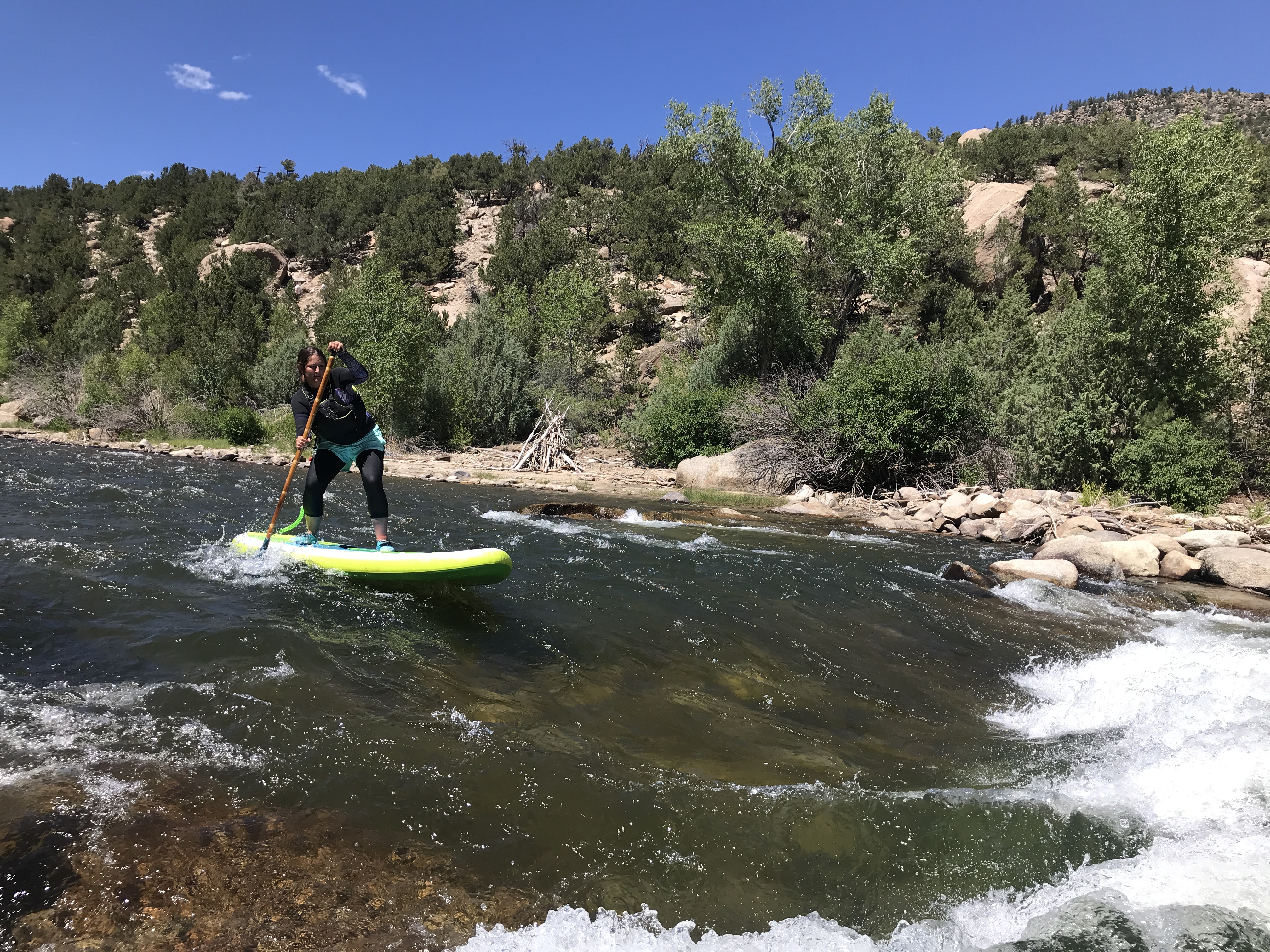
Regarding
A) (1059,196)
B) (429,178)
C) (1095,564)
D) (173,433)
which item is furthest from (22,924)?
(429,178)

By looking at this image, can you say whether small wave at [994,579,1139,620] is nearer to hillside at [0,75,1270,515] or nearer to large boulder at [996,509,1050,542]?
large boulder at [996,509,1050,542]

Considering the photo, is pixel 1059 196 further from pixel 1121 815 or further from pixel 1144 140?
pixel 1121 815

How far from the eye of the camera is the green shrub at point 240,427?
979 inches

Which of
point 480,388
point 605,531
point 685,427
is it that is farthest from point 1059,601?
point 480,388

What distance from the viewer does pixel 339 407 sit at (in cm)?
733

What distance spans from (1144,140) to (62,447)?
31.0 metres

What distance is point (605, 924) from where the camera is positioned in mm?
2781

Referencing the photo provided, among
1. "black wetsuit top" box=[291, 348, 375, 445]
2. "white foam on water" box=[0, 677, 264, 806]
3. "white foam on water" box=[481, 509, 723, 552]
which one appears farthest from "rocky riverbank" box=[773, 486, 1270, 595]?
"white foam on water" box=[0, 677, 264, 806]

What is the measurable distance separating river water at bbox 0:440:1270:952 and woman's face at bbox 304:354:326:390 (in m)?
1.94

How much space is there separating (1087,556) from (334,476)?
Answer: 38.1 ft

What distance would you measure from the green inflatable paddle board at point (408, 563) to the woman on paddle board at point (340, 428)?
17cm

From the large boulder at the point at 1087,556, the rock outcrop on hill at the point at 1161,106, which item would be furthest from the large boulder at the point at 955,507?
the rock outcrop on hill at the point at 1161,106

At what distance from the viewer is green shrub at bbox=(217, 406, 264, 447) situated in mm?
Answer: 24859

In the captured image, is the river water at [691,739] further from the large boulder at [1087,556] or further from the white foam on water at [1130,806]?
the large boulder at [1087,556]
